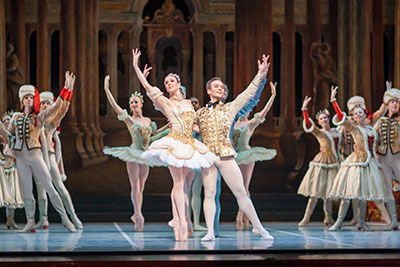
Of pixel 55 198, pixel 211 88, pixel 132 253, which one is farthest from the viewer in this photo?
pixel 55 198

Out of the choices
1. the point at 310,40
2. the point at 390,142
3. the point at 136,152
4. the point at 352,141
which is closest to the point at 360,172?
the point at 390,142

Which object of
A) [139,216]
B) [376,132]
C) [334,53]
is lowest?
[139,216]

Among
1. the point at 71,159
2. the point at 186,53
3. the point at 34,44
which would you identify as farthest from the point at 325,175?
the point at 186,53

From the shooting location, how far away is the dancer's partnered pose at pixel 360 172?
9305mm

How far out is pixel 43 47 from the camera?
45.5ft

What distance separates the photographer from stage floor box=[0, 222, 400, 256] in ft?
20.9

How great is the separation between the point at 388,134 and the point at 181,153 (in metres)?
3.60

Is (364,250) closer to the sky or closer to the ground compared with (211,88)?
closer to the ground

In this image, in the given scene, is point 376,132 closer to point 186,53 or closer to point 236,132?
point 236,132

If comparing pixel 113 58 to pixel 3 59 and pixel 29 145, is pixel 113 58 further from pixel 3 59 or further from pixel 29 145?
pixel 29 145

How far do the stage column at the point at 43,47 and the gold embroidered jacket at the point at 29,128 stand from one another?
4810 millimetres

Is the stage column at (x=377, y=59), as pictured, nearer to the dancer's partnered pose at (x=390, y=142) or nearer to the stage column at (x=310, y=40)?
the stage column at (x=310, y=40)

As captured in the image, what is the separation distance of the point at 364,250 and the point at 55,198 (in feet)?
12.8

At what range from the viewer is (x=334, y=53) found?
13844 millimetres
